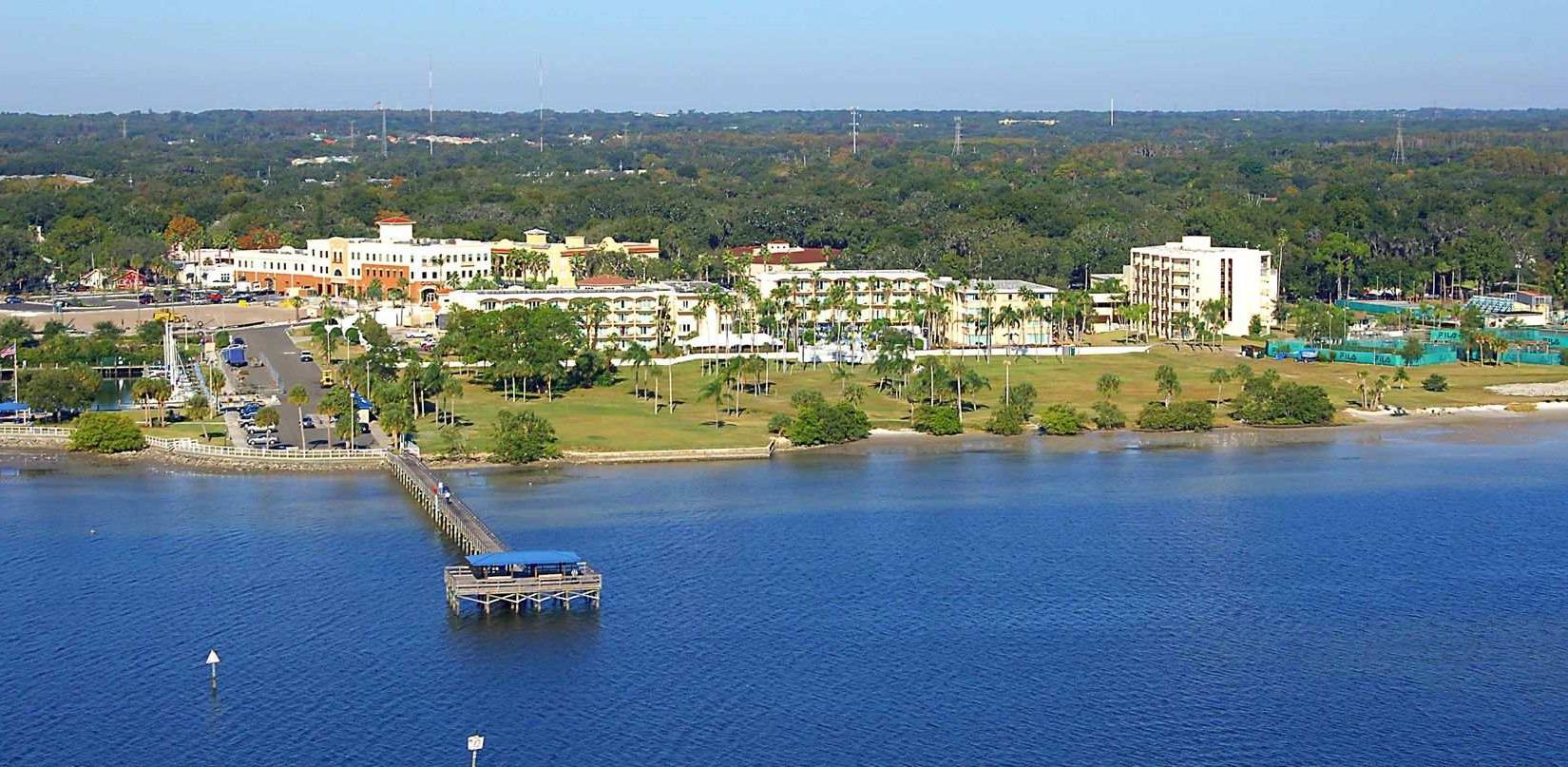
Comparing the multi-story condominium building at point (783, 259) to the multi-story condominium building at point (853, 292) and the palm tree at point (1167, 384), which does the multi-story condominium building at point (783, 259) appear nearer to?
the multi-story condominium building at point (853, 292)

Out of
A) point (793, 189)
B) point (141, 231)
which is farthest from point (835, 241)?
point (141, 231)

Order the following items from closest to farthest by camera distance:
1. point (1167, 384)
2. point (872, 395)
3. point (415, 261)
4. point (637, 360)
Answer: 1. point (1167, 384)
2. point (872, 395)
3. point (637, 360)
4. point (415, 261)

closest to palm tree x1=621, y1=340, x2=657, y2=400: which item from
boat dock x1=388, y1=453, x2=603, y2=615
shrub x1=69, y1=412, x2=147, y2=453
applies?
shrub x1=69, y1=412, x2=147, y2=453

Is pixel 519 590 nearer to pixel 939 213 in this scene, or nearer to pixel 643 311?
pixel 643 311

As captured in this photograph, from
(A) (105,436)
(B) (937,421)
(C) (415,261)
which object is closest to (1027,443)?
(B) (937,421)

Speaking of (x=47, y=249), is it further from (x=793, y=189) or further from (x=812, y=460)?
(x=812, y=460)

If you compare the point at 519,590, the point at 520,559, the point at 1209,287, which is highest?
the point at 1209,287

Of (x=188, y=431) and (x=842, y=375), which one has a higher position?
(x=842, y=375)

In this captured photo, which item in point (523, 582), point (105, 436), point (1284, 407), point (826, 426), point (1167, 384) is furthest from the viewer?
point (1167, 384)

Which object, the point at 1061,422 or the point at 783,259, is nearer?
the point at 1061,422
